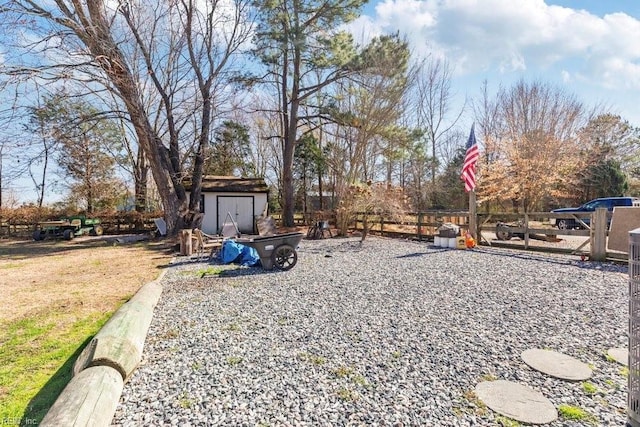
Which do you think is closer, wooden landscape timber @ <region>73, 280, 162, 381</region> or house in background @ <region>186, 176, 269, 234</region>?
wooden landscape timber @ <region>73, 280, 162, 381</region>

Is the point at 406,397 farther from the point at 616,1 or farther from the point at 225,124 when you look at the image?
the point at 225,124

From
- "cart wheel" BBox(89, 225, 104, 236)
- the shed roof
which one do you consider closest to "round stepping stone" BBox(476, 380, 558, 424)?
the shed roof

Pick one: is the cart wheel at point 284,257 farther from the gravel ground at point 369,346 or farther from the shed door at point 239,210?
the shed door at point 239,210

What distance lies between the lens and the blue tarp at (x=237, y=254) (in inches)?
303

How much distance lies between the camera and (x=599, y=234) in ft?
23.4

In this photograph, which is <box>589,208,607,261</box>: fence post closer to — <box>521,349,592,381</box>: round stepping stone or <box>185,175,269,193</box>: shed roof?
<box>521,349,592,381</box>: round stepping stone

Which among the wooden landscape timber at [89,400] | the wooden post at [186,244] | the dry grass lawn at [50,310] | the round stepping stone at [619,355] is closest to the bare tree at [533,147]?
the wooden post at [186,244]

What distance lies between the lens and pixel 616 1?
6.52 m

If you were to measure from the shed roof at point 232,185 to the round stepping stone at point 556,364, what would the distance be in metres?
14.8

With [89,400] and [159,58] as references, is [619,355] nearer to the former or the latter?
[89,400]

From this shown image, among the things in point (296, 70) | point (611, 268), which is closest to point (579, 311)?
point (611, 268)

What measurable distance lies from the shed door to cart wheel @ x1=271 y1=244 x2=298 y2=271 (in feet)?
32.3

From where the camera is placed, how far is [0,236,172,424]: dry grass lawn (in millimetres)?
2543

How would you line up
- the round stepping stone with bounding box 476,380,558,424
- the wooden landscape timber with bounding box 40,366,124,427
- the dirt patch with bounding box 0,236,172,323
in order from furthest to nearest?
the dirt patch with bounding box 0,236,172,323 → the round stepping stone with bounding box 476,380,558,424 → the wooden landscape timber with bounding box 40,366,124,427
